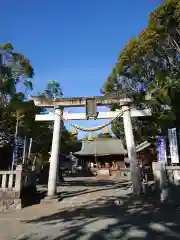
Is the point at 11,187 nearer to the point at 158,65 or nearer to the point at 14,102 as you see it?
the point at 14,102

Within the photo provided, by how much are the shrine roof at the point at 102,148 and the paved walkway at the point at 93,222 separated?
2212 centimetres

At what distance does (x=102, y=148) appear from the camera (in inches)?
1281

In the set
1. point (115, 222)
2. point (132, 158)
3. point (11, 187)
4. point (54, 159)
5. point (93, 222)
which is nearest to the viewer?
point (115, 222)

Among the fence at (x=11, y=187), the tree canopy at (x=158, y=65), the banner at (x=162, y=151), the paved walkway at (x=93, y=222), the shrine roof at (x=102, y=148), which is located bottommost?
the paved walkway at (x=93, y=222)

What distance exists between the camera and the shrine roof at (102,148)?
102 feet

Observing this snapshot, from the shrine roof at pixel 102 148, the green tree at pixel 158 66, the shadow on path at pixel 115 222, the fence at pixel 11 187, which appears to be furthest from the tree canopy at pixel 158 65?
the shrine roof at pixel 102 148

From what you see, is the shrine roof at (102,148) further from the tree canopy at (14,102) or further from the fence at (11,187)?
the fence at (11,187)

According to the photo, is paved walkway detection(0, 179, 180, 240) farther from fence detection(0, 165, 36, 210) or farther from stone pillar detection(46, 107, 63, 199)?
stone pillar detection(46, 107, 63, 199)

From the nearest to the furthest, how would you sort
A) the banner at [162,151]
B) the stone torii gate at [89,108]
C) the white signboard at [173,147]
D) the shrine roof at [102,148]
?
the white signboard at [173,147], the banner at [162,151], the stone torii gate at [89,108], the shrine roof at [102,148]

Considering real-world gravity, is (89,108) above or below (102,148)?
above

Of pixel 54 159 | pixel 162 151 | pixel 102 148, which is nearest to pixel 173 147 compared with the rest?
pixel 162 151

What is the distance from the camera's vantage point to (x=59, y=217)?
271 inches

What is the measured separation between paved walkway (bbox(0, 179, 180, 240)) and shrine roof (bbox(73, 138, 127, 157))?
72.6 feet

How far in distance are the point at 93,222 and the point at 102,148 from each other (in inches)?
1047
